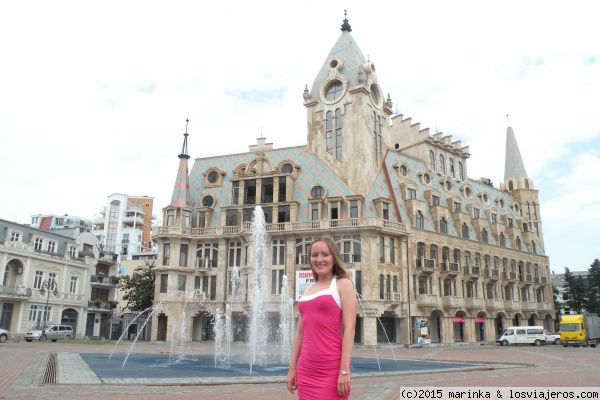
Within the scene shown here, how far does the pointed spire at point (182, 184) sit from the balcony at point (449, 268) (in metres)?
28.2

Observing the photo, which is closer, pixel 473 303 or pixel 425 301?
pixel 425 301

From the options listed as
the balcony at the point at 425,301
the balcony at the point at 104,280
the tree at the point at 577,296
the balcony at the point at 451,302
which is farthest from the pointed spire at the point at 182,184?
the tree at the point at 577,296

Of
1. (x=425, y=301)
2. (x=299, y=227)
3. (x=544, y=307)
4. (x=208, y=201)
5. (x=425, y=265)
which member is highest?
(x=208, y=201)

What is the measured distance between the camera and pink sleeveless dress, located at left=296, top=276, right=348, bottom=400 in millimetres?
4789

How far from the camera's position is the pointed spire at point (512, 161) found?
69.9m

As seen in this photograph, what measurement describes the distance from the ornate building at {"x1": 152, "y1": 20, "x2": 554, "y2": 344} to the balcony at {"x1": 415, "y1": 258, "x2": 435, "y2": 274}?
111 millimetres

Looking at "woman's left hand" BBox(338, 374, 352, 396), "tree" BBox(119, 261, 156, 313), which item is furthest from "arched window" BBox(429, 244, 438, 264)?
"woman's left hand" BBox(338, 374, 352, 396)

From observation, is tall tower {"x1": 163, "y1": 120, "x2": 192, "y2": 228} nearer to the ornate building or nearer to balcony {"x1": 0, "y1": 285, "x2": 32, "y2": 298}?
the ornate building

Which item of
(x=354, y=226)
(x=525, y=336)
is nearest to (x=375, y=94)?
(x=354, y=226)

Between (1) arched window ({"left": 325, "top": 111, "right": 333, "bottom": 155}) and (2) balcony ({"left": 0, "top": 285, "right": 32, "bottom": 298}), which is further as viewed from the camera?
(1) arched window ({"left": 325, "top": 111, "right": 333, "bottom": 155})

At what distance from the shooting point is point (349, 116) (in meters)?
51.2

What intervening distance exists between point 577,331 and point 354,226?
21582 millimetres

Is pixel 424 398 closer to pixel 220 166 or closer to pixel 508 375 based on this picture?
pixel 508 375

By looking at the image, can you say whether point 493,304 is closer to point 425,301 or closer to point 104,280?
point 425,301
